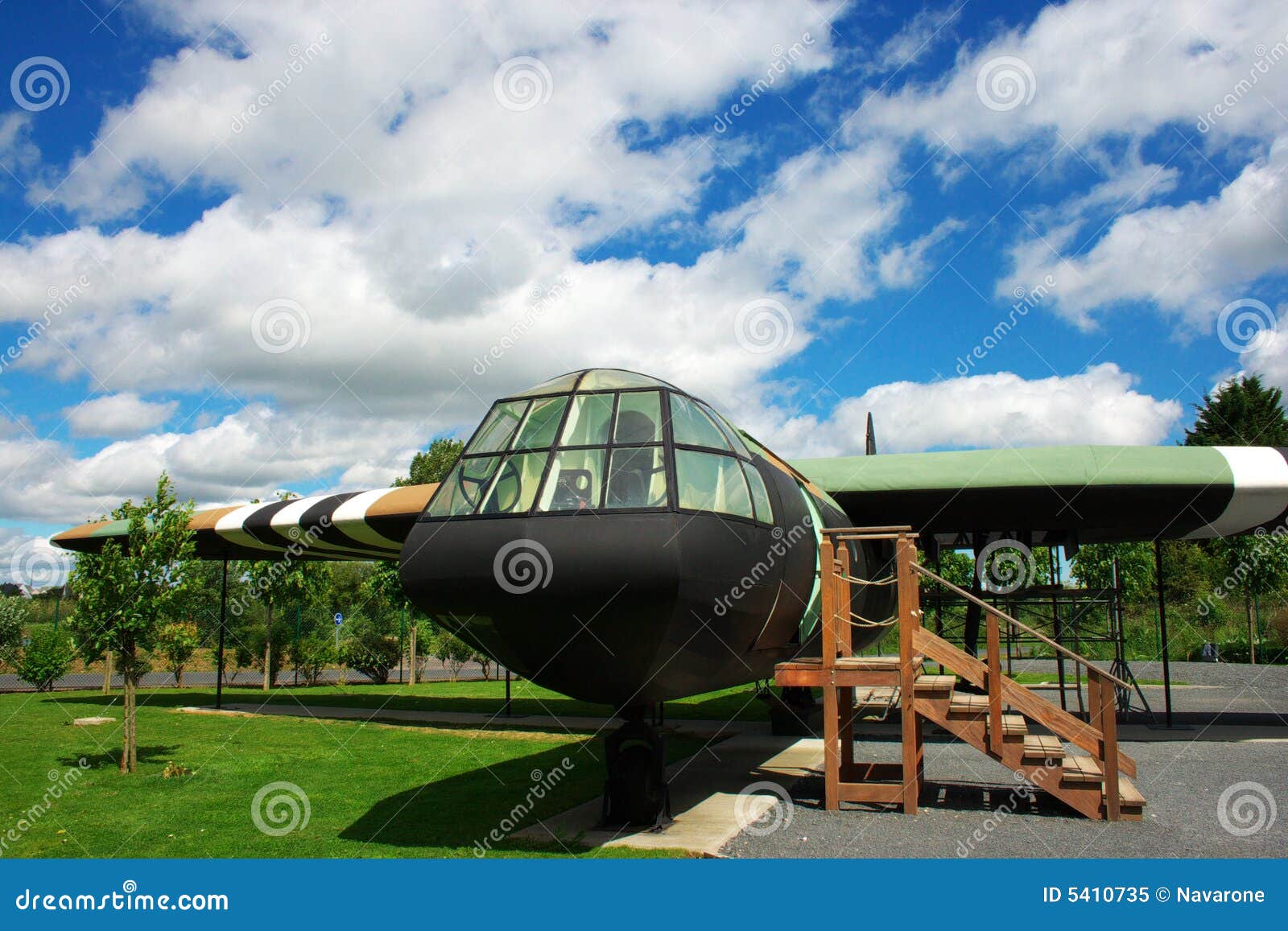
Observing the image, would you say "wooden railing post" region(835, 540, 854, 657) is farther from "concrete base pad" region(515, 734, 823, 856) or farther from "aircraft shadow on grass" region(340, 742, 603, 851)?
"aircraft shadow on grass" region(340, 742, 603, 851)

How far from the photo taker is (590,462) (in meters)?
5.97

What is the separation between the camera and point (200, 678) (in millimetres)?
35875

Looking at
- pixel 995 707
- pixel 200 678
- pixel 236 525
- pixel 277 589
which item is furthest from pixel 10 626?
pixel 995 707

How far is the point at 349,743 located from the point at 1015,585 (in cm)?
1289

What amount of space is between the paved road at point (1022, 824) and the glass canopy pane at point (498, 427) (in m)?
3.46

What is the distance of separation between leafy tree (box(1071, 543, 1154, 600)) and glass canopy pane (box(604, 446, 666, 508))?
31.6 m

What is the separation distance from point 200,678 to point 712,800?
33.5 metres

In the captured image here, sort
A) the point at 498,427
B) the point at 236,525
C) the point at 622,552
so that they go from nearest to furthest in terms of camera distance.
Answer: the point at 622,552, the point at 498,427, the point at 236,525

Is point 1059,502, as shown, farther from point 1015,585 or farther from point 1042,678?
point 1042,678

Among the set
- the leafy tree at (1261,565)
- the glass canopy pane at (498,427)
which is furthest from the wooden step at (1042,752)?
the leafy tree at (1261,565)

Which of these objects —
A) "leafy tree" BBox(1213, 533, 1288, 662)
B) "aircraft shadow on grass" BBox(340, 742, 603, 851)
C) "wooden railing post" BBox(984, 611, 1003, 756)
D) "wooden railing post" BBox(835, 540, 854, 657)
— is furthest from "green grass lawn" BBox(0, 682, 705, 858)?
"leafy tree" BBox(1213, 533, 1288, 662)

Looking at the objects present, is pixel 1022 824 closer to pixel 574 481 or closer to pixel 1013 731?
pixel 1013 731

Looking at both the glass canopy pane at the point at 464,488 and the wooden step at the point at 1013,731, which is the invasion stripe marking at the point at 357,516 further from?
the wooden step at the point at 1013,731

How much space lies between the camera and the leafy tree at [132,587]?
35.2 ft
